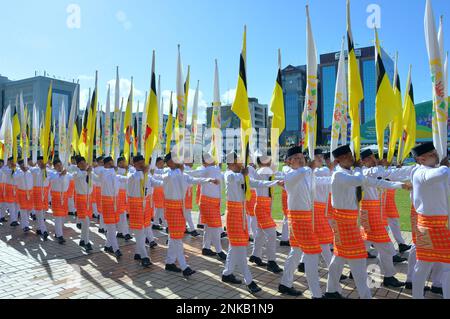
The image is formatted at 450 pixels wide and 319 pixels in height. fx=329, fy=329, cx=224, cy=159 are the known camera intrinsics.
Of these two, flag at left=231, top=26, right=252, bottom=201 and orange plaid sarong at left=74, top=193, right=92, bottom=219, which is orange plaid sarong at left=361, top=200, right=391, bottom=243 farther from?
orange plaid sarong at left=74, top=193, right=92, bottom=219

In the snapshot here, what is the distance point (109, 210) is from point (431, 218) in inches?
216

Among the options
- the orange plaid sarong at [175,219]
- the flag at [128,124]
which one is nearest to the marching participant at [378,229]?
the orange plaid sarong at [175,219]

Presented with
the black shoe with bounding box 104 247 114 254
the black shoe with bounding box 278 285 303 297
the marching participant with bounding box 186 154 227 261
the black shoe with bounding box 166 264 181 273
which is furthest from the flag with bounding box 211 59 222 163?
the black shoe with bounding box 278 285 303 297

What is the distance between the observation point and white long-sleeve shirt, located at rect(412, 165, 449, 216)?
3545 mm

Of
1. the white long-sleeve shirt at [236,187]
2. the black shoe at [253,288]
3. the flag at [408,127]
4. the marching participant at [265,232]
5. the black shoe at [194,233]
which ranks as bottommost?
the black shoe at [194,233]

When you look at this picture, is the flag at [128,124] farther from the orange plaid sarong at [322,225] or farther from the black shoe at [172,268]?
the orange plaid sarong at [322,225]

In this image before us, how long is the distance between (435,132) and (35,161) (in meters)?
9.97

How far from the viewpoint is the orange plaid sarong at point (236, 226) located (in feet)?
15.6

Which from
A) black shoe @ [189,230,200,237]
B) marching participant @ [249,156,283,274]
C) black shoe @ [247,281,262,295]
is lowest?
black shoe @ [189,230,200,237]

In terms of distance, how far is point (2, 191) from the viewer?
391 inches

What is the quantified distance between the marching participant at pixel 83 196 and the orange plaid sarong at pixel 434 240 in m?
5.96

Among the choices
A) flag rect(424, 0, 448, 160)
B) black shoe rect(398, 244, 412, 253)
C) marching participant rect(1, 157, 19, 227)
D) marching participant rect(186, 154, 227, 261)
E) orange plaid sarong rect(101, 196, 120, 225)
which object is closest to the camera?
flag rect(424, 0, 448, 160)

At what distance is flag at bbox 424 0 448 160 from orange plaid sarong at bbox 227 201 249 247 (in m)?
2.70
